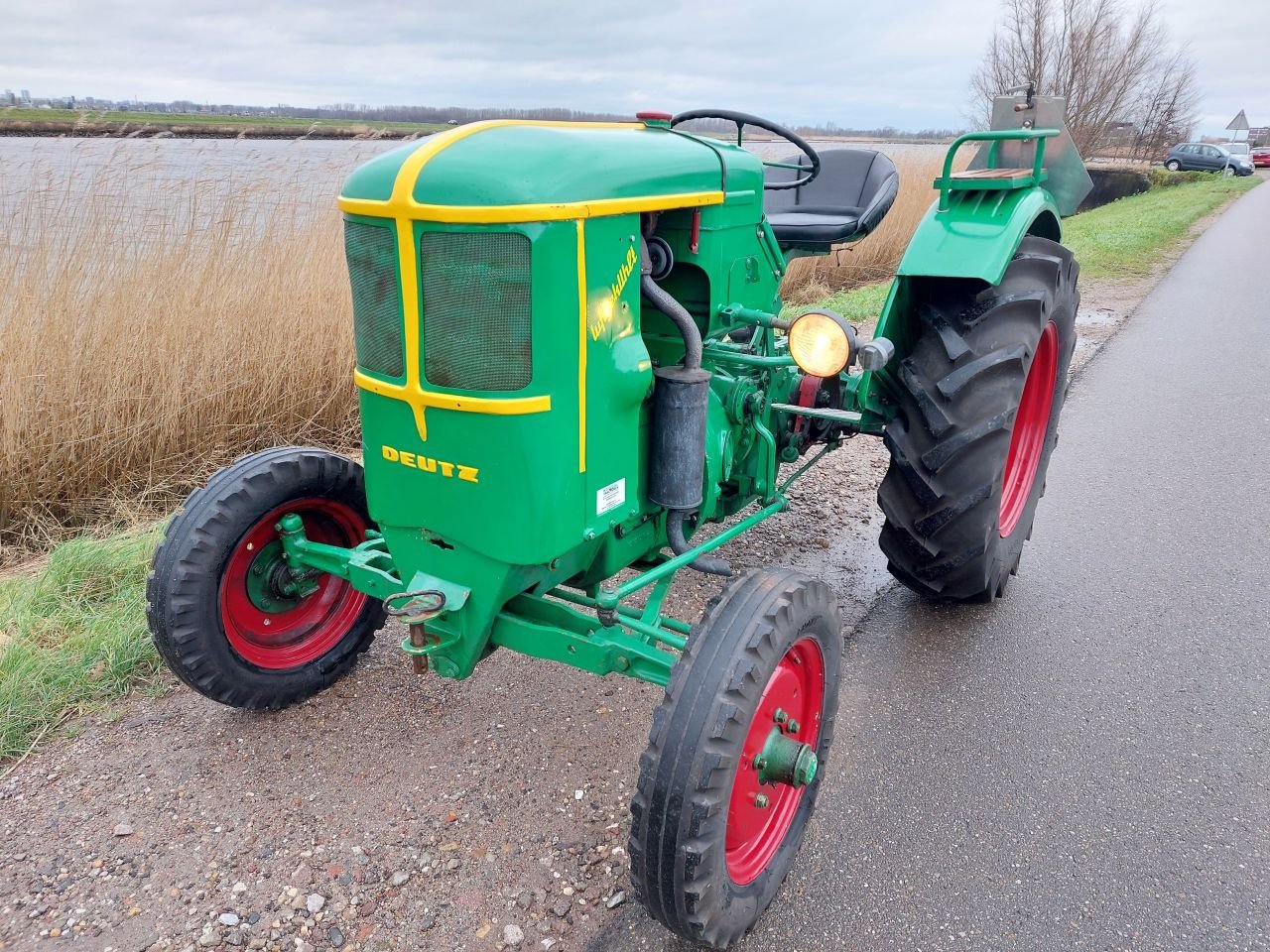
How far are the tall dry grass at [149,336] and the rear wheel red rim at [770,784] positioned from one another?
9.55 ft

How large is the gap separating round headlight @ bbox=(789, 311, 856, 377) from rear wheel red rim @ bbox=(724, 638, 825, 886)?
2.15ft

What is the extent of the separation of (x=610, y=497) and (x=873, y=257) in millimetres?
8877

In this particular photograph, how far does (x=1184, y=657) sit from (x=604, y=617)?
194 centimetres

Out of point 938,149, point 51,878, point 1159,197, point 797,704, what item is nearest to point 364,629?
point 51,878

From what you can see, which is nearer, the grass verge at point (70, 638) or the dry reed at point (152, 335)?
the grass verge at point (70, 638)

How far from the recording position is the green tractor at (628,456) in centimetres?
165

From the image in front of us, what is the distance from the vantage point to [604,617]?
1974mm

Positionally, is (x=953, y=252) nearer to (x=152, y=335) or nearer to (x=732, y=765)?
(x=732, y=765)

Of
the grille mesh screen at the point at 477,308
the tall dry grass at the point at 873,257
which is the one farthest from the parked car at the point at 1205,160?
the grille mesh screen at the point at 477,308

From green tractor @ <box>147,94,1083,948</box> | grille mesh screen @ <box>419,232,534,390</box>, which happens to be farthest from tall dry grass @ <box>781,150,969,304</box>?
grille mesh screen @ <box>419,232,534,390</box>

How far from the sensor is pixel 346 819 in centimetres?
208

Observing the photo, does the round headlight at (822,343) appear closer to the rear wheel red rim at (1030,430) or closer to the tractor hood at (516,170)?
the tractor hood at (516,170)

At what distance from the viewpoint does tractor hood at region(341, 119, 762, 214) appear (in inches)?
63.4

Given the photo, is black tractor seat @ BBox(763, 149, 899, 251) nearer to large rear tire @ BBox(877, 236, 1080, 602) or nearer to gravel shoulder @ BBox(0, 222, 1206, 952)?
large rear tire @ BBox(877, 236, 1080, 602)
